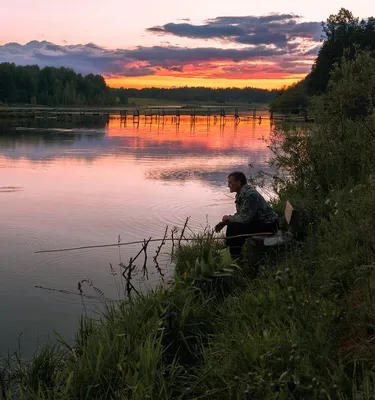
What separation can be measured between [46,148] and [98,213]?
19.8 meters

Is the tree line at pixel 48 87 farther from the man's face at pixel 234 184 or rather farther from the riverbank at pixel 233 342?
the riverbank at pixel 233 342

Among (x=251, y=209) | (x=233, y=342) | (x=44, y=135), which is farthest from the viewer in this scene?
(x=44, y=135)

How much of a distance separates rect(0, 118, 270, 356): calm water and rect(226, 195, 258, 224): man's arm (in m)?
1.77

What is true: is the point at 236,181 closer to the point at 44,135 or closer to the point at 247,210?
the point at 247,210

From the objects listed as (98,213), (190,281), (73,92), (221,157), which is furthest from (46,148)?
(73,92)

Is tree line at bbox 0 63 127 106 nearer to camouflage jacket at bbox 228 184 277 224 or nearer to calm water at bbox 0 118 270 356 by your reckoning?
calm water at bbox 0 118 270 356

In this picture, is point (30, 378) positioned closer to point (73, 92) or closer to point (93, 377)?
point (93, 377)

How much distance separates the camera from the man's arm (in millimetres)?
7676

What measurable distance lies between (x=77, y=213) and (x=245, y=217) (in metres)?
6.52

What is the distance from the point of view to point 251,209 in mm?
7699

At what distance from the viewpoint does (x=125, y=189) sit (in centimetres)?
1700

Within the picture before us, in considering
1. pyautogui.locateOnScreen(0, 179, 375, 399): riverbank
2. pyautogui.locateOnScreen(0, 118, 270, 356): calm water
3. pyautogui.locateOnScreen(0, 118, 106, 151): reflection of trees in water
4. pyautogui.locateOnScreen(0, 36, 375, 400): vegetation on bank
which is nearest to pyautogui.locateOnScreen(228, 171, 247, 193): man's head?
pyautogui.locateOnScreen(0, 36, 375, 400): vegetation on bank

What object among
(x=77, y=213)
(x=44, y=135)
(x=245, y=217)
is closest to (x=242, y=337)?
(x=245, y=217)

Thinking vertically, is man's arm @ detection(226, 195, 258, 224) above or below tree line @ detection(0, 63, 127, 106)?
below
